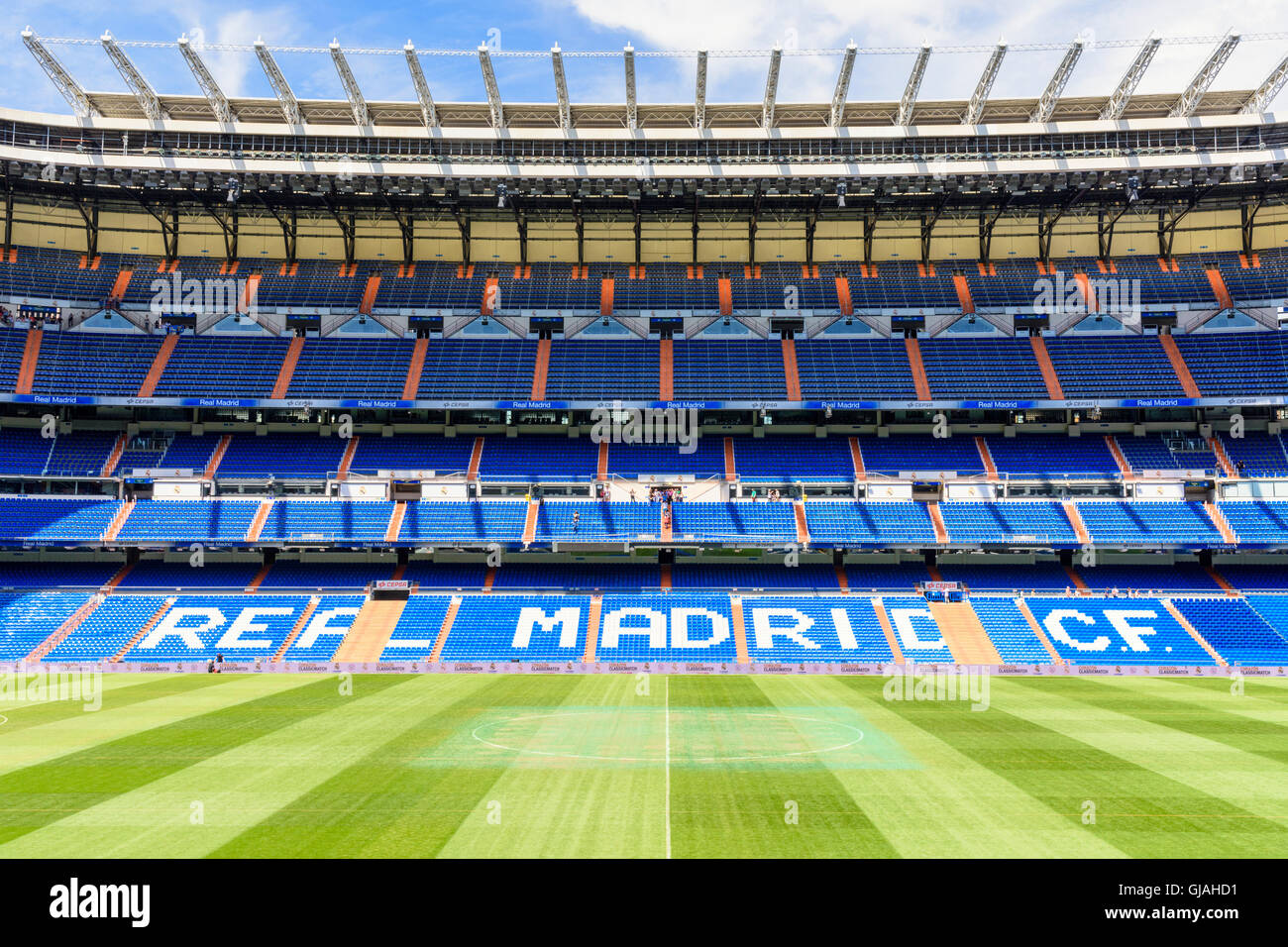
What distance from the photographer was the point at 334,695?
3005 centimetres

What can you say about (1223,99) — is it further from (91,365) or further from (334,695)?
(91,365)

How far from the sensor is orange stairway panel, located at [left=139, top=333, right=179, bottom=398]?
47.9 m

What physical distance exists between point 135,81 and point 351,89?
1178cm

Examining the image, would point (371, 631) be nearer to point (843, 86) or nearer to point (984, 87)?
point (843, 86)

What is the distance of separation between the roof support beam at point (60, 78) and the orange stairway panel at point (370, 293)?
1771 centimetres

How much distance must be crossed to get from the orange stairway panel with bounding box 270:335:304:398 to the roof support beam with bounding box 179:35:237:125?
13493mm

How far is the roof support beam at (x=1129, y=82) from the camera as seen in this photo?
137 feet

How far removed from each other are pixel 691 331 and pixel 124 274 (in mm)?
39102

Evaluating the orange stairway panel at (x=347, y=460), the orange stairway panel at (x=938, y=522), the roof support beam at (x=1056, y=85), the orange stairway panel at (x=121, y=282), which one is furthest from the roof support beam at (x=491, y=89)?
the orange stairway panel at (x=938, y=522)

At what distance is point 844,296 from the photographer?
5525 cm

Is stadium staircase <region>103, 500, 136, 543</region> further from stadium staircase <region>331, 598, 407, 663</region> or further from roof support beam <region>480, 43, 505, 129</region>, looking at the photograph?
roof support beam <region>480, 43, 505, 129</region>
